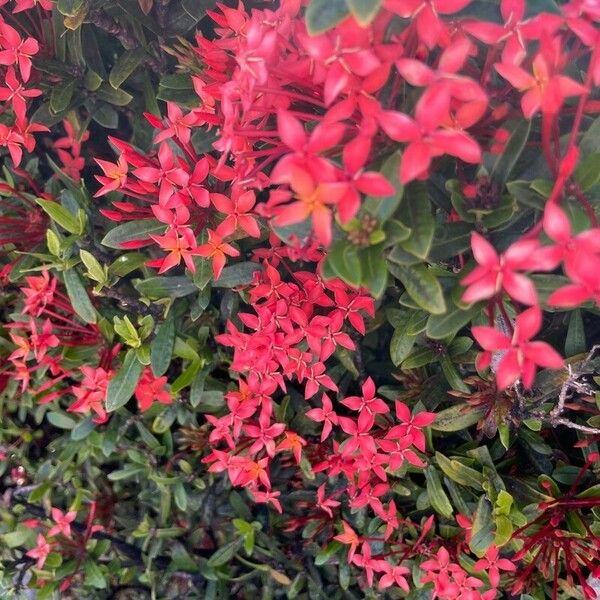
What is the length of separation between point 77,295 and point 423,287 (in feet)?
2.61

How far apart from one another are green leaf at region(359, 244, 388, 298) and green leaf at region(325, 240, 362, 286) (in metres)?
0.02

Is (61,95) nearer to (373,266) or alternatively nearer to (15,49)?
(15,49)

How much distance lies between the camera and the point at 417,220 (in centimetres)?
79

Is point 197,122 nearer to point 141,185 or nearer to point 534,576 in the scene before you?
point 141,185

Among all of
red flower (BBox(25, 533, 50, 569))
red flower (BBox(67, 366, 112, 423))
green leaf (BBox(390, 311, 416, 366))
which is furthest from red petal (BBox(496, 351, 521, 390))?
red flower (BBox(25, 533, 50, 569))

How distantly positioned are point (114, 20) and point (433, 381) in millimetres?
992

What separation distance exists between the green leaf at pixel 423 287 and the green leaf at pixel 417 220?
0.06m

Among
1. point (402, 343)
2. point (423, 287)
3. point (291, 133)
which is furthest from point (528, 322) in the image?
point (402, 343)

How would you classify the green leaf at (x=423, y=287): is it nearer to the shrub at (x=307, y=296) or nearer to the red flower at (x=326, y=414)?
the shrub at (x=307, y=296)

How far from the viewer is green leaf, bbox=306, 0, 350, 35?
64 cm

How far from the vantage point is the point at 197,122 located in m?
1.03

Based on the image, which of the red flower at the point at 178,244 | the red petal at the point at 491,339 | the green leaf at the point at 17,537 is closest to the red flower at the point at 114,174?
the red flower at the point at 178,244

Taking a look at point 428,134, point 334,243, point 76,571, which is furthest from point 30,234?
point 428,134

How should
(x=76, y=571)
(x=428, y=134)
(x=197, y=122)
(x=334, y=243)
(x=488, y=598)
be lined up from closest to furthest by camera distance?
(x=428, y=134)
(x=334, y=243)
(x=197, y=122)
(x=488, y=598)
(x=76, y=571)
